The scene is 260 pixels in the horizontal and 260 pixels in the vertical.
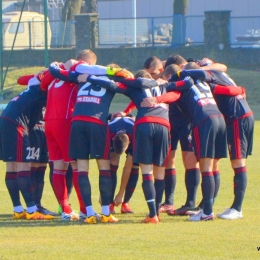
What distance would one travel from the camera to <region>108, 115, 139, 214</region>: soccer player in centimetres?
830

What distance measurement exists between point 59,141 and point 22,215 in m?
1.08

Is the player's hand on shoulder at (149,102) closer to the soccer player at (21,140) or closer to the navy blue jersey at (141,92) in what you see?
the navy blue jersey at (141,92)

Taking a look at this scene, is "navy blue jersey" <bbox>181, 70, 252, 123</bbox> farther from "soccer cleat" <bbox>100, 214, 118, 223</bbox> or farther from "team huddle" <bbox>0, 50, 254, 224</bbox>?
"soccer cleat" <bbox>100, 214, 118, 223</bbox>

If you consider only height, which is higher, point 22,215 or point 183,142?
point 183,142

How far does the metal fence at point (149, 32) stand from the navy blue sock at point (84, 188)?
80.9 ft

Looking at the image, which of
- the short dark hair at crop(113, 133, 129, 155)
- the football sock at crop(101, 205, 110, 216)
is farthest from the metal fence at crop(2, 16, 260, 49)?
the football sock at crop(101, 205, 110, 216)

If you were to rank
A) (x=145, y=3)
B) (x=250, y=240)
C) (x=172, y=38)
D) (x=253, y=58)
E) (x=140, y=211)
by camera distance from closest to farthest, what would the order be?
(x=250, y=240) < (x=140, y=211) < (x=253, y=58) < (x=172, y=38) < (x=145, y=3)

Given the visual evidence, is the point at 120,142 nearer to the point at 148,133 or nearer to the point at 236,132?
the point at 148,133

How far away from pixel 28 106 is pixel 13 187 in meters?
1.00

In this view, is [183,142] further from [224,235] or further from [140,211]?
[224,235]

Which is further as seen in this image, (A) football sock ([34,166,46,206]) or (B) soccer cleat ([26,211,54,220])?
(A) football sock ([34,166,46,206])

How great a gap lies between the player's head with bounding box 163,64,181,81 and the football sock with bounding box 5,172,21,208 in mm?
2183

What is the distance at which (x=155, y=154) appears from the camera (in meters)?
7.97

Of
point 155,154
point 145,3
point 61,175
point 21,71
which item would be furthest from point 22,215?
point 145,3
